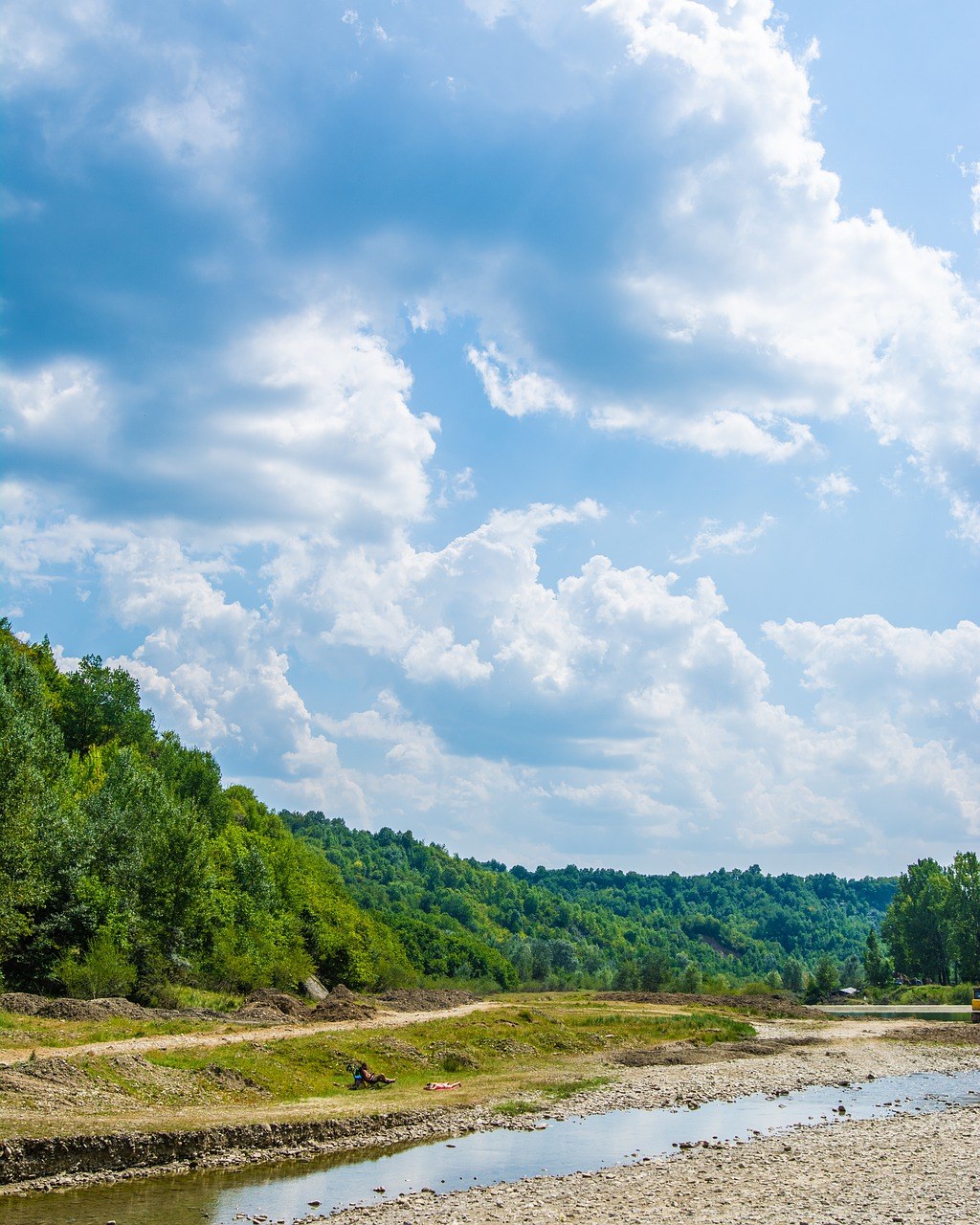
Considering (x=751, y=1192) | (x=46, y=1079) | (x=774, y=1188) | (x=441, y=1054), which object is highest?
(x=46, y=1079)

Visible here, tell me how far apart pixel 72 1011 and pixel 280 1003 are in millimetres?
17762

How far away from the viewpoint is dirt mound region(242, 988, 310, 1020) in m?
56.4

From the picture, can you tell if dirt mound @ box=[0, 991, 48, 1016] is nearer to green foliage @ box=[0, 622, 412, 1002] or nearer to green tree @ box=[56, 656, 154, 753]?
green foliage @ box=[0, 622, 412, 1002]

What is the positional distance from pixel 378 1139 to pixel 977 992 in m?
95.4

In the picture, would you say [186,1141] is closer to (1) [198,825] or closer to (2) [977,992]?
(1) [198,825]

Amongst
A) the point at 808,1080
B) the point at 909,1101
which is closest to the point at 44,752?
the point at 808,1080

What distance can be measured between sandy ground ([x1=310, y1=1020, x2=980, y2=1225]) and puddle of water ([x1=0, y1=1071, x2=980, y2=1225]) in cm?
147

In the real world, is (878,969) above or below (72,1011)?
below

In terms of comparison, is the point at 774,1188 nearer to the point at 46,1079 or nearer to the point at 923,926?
the point at 46,1079

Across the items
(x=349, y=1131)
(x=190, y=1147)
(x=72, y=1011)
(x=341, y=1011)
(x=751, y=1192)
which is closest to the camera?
(x=751, y=1192)

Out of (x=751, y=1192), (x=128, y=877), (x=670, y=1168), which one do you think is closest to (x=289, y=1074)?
(x=670, y=1168)

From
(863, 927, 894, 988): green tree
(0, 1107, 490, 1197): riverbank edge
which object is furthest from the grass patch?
(863, 927, 894, 988): green tree

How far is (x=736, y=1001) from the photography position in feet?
328

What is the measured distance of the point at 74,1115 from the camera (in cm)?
2625
